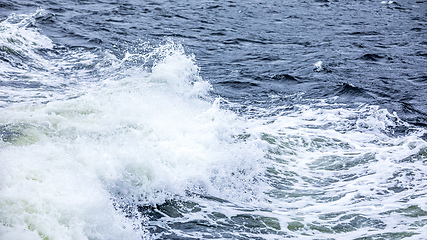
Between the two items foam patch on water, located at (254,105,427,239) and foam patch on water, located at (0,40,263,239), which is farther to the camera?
foam patch on water, located at (254,105,427,239)

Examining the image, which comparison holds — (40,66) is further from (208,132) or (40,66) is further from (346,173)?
(346,173)

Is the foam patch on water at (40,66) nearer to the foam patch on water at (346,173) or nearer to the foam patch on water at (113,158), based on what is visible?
the foam patch on water at (113,158)

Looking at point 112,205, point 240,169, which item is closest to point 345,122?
point 240,169

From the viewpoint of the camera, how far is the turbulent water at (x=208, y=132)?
204 inches

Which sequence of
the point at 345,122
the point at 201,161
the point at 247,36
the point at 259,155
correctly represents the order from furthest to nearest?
the point at 247,36, the point at 345,122, the point at 259,155, the point at 201,161

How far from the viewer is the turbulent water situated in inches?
204

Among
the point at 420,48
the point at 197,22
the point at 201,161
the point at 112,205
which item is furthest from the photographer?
the point at 197,22

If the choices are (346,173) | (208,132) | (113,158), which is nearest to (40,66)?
(208,132)

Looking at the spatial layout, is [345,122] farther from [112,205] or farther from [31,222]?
[31,222]

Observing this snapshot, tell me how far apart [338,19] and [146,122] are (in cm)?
1095

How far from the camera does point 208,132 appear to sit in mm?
7434

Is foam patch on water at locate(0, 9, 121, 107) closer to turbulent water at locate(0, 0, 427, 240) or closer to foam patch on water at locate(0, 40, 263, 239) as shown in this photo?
turbulent water at locate(0, 0, 427, 240)

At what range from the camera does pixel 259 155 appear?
7.12m

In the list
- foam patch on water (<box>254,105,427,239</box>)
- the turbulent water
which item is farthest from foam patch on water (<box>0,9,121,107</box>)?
foam patch on water (<box>254,105,427,239</box>)
